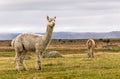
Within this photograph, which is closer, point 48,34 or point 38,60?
point 48,34

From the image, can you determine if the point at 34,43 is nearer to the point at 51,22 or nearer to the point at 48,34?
the point at 48,34

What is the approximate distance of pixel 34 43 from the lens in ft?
99.7

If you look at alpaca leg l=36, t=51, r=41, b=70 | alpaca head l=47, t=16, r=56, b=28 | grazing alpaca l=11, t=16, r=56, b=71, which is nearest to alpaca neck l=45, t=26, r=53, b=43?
grazing alpaca l=11, t=16, r=56, b=71

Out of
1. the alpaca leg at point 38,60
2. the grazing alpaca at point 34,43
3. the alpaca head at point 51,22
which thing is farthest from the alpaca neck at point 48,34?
the alpaca leg at point 38,60

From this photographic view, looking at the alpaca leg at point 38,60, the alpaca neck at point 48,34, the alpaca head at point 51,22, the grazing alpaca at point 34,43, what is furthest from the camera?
the alpaca leg at point 38,60

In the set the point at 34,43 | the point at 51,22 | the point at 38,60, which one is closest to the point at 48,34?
the point at 51,22

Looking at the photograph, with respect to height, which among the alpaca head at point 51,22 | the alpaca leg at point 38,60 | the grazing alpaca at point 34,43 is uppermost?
the alpaca head at point 51,22

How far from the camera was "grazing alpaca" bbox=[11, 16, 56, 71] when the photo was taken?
29641 mm

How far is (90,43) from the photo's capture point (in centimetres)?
5141

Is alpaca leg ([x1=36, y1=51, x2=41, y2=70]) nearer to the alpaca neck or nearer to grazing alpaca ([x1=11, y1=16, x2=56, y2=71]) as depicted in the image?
grazing alpaca ([x1=11, y1=16, x2=56, y2=71])

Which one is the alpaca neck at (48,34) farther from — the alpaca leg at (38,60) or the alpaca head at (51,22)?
the alpaca leg at (38,60)

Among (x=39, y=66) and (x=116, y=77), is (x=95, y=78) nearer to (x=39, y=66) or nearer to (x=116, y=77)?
(x=116, y=77)

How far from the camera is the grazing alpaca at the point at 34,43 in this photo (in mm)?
29641

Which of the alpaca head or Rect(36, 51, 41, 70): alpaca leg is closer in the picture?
the alpaca head
